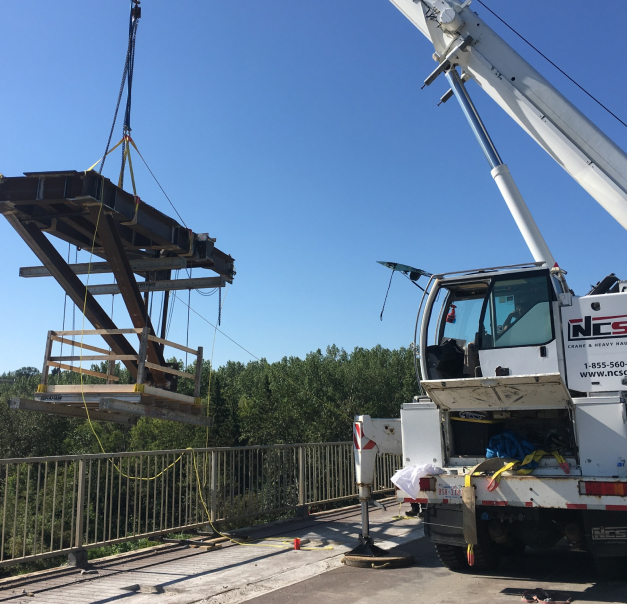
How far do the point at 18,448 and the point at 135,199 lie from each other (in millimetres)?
56738

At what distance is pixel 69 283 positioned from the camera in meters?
10.4

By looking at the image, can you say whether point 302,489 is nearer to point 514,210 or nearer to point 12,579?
point 12,579

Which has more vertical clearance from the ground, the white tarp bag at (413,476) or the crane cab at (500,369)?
the crane cab at (500,369)

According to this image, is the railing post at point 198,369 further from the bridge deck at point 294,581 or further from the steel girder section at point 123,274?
the bridge deck at point 294,581

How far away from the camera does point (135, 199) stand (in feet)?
34.1

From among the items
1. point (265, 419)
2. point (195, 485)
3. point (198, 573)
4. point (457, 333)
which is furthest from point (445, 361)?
point (265, 419)

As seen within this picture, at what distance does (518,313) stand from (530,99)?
15.3ft

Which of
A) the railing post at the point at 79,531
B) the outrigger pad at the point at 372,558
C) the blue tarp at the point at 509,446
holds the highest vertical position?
the blue tarp at the point at 509,446

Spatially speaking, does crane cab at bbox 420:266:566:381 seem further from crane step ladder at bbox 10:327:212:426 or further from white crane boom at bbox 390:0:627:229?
crane step ladder at bbox 10:327:212:426

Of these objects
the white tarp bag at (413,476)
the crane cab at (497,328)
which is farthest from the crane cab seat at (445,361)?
the white tarp bag at (413,476)

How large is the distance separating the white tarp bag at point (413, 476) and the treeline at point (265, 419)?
51.5m

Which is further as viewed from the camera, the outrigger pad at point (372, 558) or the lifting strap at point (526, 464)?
the outrigger pad at point (372, 558)

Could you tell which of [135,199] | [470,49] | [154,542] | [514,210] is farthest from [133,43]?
[154,542]

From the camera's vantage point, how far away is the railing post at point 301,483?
1096 centimetres
